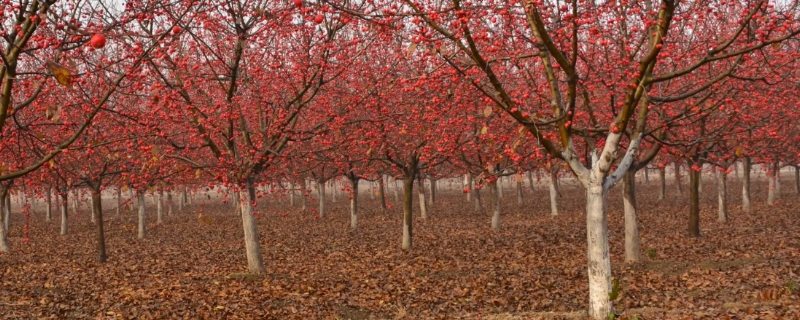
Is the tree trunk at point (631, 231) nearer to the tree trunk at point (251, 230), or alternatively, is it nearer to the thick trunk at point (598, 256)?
the thick trunk at point (598, 256)

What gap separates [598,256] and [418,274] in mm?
6857

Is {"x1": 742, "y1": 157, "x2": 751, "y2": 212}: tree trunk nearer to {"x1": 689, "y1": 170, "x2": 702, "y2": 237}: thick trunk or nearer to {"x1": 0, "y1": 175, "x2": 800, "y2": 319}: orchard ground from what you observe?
{"x1": 0, "y1": 175, "x2": 800, "y2": 319}: orchard ground

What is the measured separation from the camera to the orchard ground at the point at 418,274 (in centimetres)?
1097

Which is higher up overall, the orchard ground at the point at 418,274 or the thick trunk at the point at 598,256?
the thick trunk at the point at 598,256

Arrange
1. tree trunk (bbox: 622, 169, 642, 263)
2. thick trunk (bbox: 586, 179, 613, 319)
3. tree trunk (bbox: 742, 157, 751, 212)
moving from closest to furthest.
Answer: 1. thick trunk (bbox: 586, 179, 613, 319)
2. tree trunk (bbox: 622, 169, 642, 263)
3. tree trunk (bbox: 742, 157, 751, 212)

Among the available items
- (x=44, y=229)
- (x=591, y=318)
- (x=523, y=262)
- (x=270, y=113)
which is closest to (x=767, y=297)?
(x=591, y=318)

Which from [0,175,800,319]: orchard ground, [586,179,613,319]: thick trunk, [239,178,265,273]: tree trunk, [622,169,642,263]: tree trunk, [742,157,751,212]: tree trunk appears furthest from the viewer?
[742,157,751,212]: tree trunk

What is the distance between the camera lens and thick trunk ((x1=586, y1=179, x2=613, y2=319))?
8742 millimetres

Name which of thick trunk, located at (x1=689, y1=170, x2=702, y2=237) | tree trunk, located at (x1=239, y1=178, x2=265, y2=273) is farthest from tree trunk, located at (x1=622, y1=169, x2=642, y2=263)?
tree trunk, located at (x1=239, y1=178, x2=265, y2=273)

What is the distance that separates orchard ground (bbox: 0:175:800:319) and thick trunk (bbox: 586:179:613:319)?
707mm

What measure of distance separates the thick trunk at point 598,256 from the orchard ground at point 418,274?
27.8 inches

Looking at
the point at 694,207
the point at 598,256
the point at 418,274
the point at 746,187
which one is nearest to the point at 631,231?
the point at 694,207

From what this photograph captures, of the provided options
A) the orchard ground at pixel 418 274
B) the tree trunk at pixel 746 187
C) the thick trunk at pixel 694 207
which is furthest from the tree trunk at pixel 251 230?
the tree trunk at pixel 746 187

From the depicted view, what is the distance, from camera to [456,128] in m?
19.3
